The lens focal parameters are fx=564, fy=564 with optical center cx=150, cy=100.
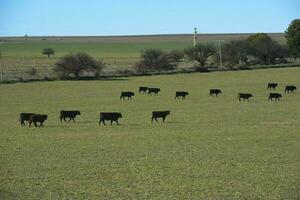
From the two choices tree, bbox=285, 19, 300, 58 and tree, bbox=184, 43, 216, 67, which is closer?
tree, bbox=184, 43, 216, 67

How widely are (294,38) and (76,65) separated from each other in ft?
156

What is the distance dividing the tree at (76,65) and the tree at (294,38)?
43.9 m

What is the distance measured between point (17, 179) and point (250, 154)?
26.8ft

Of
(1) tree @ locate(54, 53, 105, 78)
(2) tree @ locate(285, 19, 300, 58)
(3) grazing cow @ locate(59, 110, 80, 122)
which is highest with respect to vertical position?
(2) tree @ locate(285, 19, 300, 58)

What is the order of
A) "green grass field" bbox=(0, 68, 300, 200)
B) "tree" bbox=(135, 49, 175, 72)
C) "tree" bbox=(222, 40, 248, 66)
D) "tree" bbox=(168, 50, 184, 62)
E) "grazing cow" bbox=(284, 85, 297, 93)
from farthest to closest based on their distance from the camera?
1. "tree" bbox=(222, 40, 248, 66)
2. "tree" bbox=(168, 50, 184, 62)
3. "tree" bbox=(135, 49, 175, 72)
4. "grazing cow" bbox=(284, 85, 297, 93)
5. "green grass field" bbox=(0, 68, 300, 200)

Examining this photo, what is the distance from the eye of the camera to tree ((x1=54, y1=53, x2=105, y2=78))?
250ft

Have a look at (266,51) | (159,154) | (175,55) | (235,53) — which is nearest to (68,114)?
(159,154)

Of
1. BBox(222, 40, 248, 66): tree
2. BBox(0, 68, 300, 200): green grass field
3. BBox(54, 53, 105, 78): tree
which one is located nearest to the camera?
BBox(0, 68, 300, 200): green grass field

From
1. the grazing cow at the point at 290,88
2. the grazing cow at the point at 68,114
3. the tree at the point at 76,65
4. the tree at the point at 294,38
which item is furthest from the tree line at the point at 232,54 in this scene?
the grazing cow at the point at 68,114

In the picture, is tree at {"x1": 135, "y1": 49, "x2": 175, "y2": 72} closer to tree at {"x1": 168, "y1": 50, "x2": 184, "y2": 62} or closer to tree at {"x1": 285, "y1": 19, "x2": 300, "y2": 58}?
tree at {"x1": 168, "y1": 50, "x2": 184, "y2": 62}

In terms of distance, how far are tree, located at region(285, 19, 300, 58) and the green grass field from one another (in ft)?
229

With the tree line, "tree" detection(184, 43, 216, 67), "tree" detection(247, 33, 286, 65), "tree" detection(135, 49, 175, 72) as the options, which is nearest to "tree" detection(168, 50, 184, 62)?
the tree line

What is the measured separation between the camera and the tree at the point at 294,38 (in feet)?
347

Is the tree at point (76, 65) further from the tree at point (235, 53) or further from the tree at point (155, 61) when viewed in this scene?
the tree at point (235, 53)
